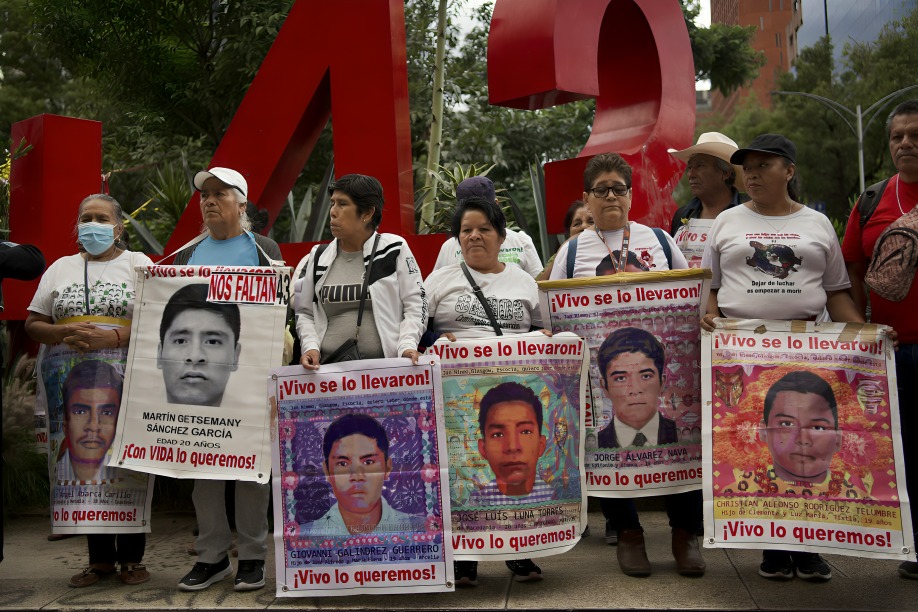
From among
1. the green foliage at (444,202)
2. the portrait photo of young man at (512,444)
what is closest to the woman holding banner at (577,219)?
the portrait photo of young man at (512,444)

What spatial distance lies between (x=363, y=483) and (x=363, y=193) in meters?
1.35

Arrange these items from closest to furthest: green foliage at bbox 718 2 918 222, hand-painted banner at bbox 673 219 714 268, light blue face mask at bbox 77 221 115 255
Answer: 1. light blue face mask at bbox 77 221 115 255
2. hand-painted banner at bbox 673 219 714 268
3. green foliage at bbox 718 2 918 222

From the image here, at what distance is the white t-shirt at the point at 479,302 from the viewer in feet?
15.3

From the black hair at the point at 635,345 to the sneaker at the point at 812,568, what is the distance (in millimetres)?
1055

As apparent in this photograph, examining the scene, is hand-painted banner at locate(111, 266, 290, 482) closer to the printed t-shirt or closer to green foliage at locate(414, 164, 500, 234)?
the printed t-shirt

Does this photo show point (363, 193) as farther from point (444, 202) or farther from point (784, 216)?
point (444, 202)

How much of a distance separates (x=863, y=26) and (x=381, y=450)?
5574cm

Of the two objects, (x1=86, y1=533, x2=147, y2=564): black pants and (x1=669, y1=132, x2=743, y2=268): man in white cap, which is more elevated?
(x1=669, y1=132, x2=743, y2=268): man in white cap

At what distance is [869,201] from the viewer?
16.2 ft

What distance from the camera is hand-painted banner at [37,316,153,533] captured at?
15.8ft

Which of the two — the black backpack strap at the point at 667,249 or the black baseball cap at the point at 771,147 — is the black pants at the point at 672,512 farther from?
the black baseball cap at the point at 771,147

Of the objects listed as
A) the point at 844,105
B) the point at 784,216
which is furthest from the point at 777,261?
the point at 844,105

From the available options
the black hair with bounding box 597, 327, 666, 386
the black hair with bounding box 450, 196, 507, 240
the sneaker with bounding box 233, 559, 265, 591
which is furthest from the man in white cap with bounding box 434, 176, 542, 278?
the sneaker with bounding box 233, 559, 265, 591

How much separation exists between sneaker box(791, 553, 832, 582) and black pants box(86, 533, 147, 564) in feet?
10.4
